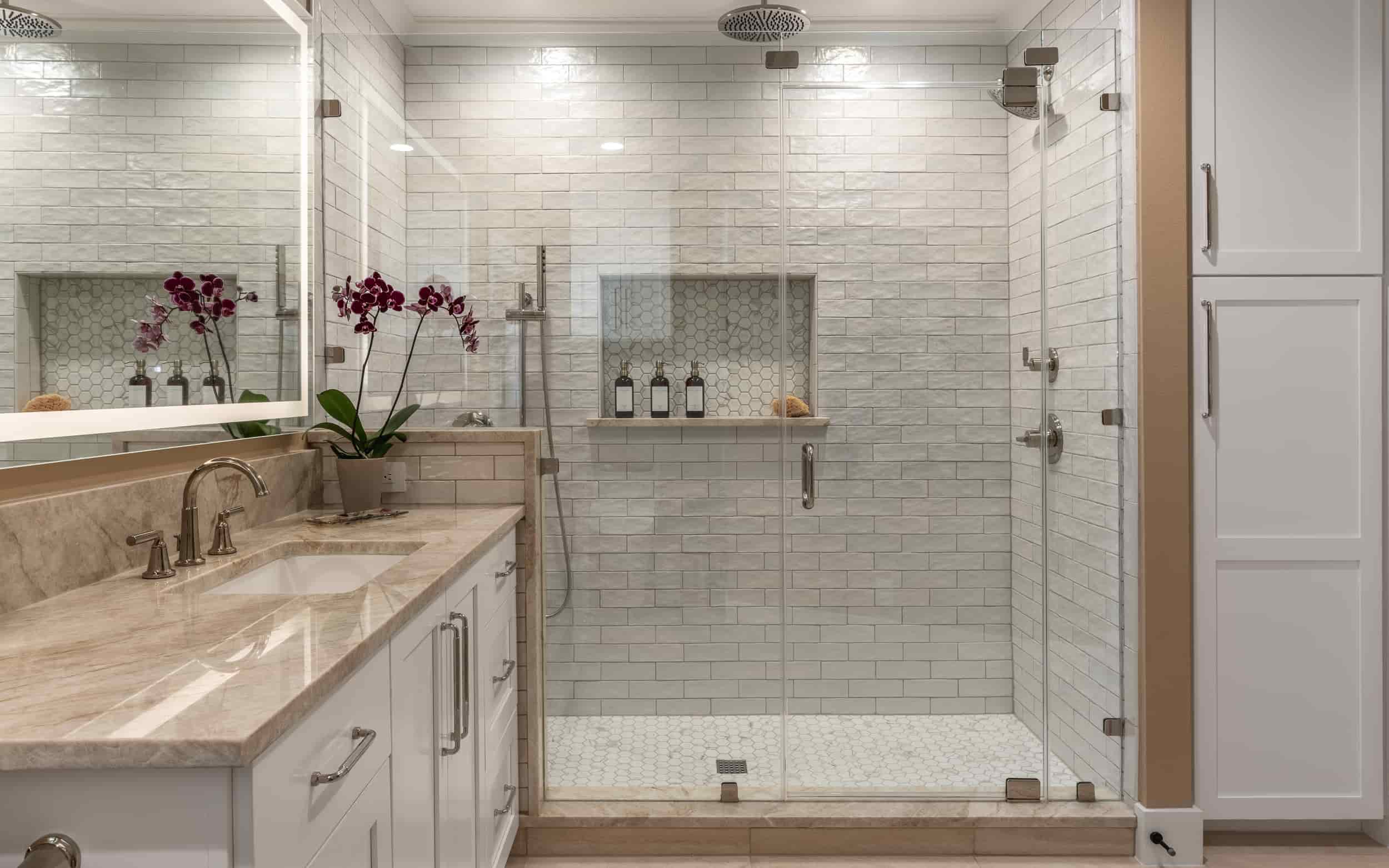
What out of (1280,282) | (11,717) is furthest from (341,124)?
(1280,282)

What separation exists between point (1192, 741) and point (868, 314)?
1.51m

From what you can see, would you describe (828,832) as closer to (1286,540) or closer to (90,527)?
(1286,540)

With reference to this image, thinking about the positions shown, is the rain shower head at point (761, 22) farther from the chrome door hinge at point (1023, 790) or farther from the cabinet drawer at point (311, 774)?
the chrome door hinge at point (1023, 790)

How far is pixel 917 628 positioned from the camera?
8.26 ft

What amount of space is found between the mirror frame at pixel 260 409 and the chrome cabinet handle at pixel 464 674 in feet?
2.34

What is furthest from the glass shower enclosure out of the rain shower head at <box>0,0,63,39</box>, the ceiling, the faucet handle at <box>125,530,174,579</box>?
the rain shower head at <box>0,0,63,39</box>

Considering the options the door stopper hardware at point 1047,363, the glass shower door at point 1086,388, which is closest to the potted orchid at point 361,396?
the door stopper hardware at point 1047,363

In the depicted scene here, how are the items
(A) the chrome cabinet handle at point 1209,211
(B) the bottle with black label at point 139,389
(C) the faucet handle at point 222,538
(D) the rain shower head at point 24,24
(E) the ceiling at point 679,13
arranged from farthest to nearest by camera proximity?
(E) the ceiling at point 679,13
(A) the chrome cabinet handle at point 1209,211
(C) the faucet handle at point 222,538
(B) the bottle with black label at point 139,389
(D) the rain shower head at point 24,24

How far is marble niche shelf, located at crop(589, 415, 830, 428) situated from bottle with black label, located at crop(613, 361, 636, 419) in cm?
2

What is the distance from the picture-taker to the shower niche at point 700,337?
247cm

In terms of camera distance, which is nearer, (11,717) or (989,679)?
(11,717)

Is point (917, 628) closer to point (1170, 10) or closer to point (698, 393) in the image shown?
point (698, 393)

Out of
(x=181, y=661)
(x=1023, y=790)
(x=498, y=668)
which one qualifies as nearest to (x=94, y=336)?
(x=181, y=661)

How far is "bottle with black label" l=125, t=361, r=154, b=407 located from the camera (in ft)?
5.30
